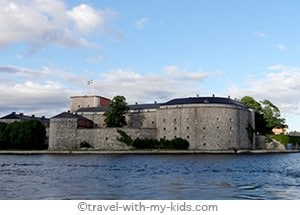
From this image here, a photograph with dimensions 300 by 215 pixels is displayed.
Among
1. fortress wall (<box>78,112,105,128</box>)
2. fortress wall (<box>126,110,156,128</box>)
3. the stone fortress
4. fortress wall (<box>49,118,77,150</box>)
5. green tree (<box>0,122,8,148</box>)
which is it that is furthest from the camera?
fortress wall (<box>78,112,105,128</box>)

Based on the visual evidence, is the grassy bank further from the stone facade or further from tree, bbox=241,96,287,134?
the stone facade

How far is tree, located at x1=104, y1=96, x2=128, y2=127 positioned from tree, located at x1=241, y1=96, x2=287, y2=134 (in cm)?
1046

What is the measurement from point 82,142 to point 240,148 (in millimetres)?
11212

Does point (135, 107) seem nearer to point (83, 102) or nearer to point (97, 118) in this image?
point (97, 118)

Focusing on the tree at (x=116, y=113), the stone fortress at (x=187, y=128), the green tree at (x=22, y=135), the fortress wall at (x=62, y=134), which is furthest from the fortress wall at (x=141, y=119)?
the green tree at (x=22, y=135)

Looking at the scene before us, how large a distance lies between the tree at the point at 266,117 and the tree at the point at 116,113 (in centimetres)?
1046

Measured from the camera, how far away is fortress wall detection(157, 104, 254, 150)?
3023 cm

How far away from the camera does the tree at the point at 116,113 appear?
3241 centimetres

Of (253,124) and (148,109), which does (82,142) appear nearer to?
(148,109)

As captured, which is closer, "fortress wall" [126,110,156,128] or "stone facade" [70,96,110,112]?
"fortress wall" [126,110,156,128]

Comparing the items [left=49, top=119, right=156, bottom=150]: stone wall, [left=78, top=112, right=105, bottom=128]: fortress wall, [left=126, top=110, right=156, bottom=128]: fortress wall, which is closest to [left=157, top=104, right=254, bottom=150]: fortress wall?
[left=49, top=119, right=156, bottom=150]: stone wall

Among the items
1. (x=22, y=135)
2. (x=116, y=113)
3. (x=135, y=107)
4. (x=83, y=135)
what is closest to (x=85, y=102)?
(x=135, y=107)
